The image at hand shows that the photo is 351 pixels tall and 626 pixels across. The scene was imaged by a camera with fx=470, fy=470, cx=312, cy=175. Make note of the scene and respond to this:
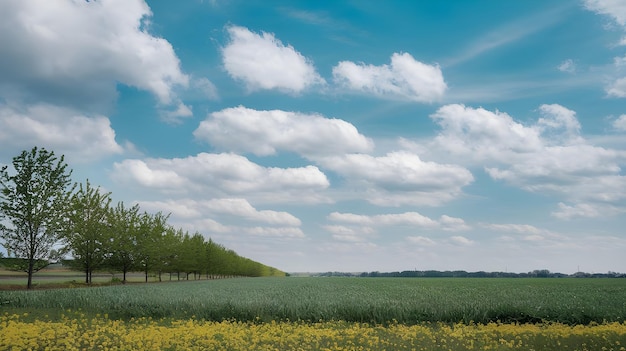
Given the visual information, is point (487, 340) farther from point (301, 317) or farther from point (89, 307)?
Result: point (89, 307)

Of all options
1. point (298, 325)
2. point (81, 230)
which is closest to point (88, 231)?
point (81, 230)

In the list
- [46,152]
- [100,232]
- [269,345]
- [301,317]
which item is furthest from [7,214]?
[269,345]

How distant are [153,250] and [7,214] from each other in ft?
60.6

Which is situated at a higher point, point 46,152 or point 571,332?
point 46,152

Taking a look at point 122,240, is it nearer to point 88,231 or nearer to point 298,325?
point 88,231

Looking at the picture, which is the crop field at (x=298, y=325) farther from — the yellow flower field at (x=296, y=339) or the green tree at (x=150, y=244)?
the green tree at (x=150, y=244)

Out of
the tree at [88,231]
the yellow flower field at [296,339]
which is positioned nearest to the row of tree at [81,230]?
the tree at [88,231]

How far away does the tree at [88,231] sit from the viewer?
43.1 metres

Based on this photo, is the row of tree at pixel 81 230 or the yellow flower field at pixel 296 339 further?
the row of tree at pixel 81 230

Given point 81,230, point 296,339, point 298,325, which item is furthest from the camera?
point 81,230

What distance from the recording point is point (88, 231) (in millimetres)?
43844

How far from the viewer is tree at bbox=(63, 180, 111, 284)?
43.1m

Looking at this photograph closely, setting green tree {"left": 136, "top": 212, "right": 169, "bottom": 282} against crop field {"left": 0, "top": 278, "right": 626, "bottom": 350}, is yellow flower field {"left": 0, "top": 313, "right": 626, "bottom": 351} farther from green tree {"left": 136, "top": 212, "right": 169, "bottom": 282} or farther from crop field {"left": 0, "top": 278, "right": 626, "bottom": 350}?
green tree {"left": 136, "top": 212, "right": 169, "bottom": 282}

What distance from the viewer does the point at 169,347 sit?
12094 millimetres
